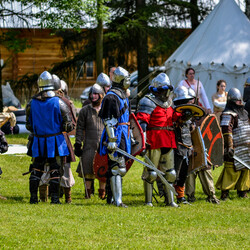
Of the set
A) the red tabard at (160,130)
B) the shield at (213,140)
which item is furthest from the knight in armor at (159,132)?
the shield at (213,140)

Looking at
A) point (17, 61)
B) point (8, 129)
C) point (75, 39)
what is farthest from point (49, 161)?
point (17, 61)

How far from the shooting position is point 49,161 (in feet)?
28.0

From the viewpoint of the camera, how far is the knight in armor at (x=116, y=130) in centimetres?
830

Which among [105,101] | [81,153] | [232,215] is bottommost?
[232,215]

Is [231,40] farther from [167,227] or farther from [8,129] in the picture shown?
[167,227]

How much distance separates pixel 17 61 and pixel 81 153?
883 inches

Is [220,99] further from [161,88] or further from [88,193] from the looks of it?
[161,88]

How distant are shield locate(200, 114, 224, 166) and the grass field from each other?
643 millimetres

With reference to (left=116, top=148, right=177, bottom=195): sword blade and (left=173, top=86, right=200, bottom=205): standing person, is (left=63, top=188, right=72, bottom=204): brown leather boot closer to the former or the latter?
(left=116, top=148, right=177, bottom=195): sword blade

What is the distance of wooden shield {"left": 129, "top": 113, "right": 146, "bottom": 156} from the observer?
8.51 metres

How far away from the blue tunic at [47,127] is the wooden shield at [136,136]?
893 mm

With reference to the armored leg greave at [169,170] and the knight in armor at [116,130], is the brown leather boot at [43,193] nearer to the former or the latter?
the knight in armor at [116,130]

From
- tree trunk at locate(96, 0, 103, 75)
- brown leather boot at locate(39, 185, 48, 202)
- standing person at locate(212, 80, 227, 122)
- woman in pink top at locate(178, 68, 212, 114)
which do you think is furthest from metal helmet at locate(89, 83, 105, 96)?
tree trunk at locate(96, 0, 103, 75)

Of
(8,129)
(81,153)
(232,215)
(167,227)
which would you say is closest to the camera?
(167,227)
